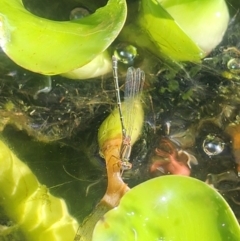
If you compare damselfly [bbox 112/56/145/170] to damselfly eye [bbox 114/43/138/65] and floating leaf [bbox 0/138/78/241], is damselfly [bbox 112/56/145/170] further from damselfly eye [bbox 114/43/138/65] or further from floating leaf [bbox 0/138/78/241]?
floating leaf [bbox 0/138/78/241]

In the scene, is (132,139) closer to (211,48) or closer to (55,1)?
(211,48)

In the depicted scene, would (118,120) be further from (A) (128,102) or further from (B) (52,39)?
(B) (52,39)

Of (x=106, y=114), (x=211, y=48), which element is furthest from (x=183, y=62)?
(x=106, y=114)

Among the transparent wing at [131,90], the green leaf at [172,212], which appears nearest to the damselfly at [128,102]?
the transparent wing at [131,90]

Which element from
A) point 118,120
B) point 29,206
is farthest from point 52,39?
point 29,206

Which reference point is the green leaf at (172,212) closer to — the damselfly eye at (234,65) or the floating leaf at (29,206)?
the floating leaf at (29,206)
